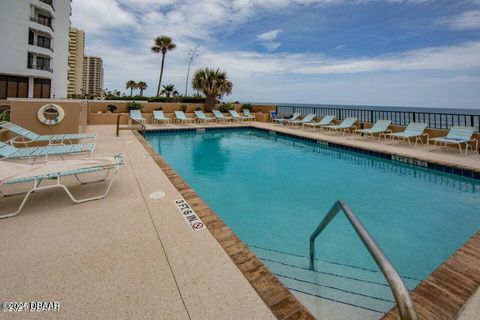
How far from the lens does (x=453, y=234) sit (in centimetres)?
332

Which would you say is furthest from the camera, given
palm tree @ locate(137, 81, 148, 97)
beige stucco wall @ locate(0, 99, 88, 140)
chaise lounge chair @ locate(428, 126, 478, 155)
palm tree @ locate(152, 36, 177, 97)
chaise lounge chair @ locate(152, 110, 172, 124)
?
palm tree @ locate(137, 81, 148, 97)

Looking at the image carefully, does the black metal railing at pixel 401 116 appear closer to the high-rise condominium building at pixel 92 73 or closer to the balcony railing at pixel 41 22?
the balcony railing at pixel 41 22

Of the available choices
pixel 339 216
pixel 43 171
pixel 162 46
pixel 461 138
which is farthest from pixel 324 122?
pixel 162 46

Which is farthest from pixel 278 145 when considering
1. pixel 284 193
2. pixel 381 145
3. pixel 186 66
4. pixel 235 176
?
pixel 186 66

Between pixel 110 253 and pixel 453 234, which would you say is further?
pixel 453 234

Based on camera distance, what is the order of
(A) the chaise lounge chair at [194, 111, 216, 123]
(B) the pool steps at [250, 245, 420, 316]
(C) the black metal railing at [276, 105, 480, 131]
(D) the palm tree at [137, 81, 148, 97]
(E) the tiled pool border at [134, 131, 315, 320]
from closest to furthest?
(E) the tiled pool border at [134, 131, 315, 320] < (B) the pool steps at [250, 245, 420, 316] < (C) the black metal railing at [276, 105, 480, 131] < (A) the chaise lounge chair at [194, 111, 216, 123] < (D) the palm tree at [137, 81, 148, 97]

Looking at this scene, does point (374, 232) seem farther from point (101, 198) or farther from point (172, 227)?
point (101, 198)

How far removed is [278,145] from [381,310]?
25.9 feet

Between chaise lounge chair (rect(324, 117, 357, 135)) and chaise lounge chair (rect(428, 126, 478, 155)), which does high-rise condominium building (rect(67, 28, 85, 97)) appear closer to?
chaise lounge chair (rect(324, 117, 357, 135))

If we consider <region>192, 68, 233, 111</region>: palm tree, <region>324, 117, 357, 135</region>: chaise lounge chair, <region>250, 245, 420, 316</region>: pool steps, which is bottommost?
<region>250, 245, 420, 316</region>: pool steps

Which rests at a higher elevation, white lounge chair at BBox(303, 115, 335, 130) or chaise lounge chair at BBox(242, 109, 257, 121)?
chaise lounge chair at BBox(242, 109, 257, 121)

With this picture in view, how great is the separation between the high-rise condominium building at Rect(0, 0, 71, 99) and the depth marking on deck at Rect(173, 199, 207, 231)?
1020 inches

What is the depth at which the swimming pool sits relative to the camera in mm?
2294

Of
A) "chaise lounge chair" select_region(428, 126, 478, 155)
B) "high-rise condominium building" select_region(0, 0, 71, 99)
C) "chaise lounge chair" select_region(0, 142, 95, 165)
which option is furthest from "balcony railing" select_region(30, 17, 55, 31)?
"chaise lounge chair" select_region(428, 126, 478, 155)
